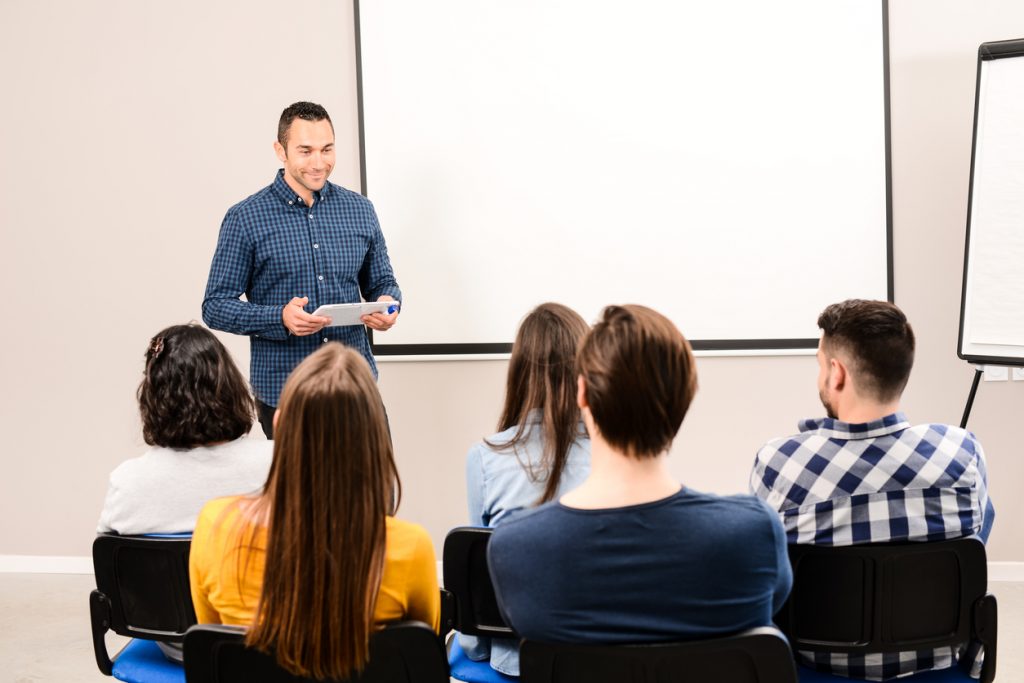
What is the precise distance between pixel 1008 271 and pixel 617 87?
1.51 m

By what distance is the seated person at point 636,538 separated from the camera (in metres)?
1.35

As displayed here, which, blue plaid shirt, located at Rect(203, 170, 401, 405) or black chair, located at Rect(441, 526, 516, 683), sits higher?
blue plaid shirt, located at Rect(203, 170, 401, 405)

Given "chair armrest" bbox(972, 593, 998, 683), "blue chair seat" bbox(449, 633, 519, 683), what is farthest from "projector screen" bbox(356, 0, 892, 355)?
"chair armrest" bbox(972, 593, 998, 683)

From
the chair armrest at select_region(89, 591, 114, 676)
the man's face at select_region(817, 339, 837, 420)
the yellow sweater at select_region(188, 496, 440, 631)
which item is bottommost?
the chair armrest at select_region(89, 591, 114, 676)

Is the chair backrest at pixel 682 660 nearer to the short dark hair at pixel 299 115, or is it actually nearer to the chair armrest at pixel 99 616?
the chair armrest at pixel 99 616

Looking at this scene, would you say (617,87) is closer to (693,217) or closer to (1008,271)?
(693,217)

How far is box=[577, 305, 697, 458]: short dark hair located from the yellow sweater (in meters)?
0.36

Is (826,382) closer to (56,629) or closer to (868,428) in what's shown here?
(868,428)

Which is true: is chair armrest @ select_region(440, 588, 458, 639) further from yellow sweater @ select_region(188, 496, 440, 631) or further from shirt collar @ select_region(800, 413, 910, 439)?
shirt collar @ select_region(800, 413, 910, 439)

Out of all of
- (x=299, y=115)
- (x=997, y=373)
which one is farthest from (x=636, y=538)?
(x=997, y=373)

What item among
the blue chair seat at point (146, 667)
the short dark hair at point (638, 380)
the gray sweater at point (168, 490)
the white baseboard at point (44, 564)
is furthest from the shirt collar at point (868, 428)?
the white baseboard at point (44, 564)

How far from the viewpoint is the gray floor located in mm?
3166

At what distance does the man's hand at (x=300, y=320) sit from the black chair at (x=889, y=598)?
67.1 inches

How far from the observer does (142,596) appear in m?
2.01
